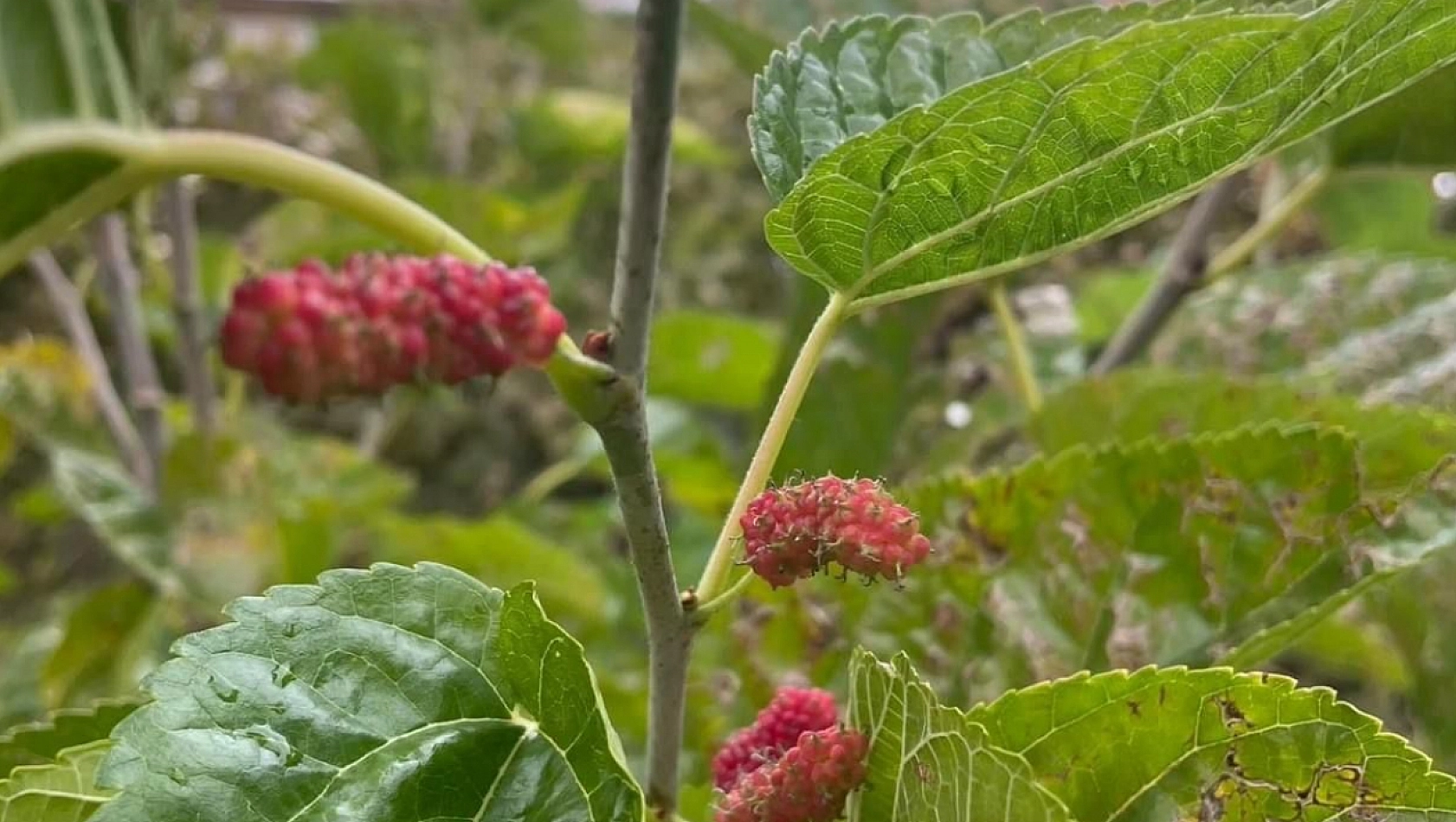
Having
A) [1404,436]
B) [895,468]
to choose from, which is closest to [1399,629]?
[1404,436]

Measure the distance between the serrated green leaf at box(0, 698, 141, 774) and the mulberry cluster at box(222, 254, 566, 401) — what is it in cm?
20

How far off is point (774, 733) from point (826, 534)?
0.10 metres

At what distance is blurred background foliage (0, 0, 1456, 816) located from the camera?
0.54m

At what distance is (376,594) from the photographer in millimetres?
343

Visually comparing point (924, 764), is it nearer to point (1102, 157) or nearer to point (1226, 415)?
point (1102, 157)

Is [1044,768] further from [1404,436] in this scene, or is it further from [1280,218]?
[1280,218]

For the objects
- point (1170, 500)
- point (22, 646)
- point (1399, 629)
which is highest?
point (1170, 500)

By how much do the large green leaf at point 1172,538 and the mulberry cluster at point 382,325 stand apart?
28cm

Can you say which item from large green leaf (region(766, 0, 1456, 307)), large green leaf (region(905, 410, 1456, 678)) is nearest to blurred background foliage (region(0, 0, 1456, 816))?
large green leaf (region(905, 410, 1456, 678))

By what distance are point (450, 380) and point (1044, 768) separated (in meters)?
0.19

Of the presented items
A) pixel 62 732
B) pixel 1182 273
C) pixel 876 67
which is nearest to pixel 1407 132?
pixel 1182 273

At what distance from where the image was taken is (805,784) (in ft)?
1.11

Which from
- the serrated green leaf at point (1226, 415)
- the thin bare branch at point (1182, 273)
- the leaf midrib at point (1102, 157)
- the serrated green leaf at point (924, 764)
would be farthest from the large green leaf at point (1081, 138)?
the thin bare branch at point (1182, 273)

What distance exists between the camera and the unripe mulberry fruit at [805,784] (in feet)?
→ 1.09
